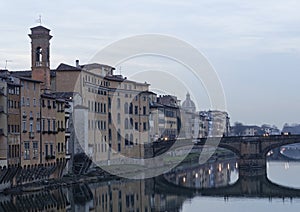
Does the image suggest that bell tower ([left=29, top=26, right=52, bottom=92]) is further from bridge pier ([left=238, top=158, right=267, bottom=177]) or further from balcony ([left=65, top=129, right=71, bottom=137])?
bridge pier ([left=238, top=158, right=267, bottom=177])

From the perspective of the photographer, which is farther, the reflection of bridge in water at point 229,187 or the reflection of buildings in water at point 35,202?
the reflection of bridge in water at point 229,187

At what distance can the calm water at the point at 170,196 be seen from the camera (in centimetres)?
3491

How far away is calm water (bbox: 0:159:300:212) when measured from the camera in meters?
34.9

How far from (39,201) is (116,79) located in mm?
27600

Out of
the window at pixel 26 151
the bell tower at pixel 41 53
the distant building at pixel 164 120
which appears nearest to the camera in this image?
the window at pixel 26 151

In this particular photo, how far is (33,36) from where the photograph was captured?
49812 millimetres

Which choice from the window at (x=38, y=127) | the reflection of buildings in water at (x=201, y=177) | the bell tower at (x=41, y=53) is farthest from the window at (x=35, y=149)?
the reflection of buildings in water at (x=201, y=177)

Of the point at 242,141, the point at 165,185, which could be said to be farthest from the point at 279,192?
the point at 242,141

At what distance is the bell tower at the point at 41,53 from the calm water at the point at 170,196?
1030 cm

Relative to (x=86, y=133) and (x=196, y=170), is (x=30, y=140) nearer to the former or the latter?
(x=86, y=133)

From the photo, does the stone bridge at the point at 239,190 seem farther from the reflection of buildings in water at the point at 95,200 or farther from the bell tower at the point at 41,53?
the bell tower at the point at 41,53

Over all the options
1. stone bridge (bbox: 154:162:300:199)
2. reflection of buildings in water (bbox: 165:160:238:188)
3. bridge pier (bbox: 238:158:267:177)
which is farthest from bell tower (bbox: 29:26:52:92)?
bridge pier (bbox: 238:158:267:177)

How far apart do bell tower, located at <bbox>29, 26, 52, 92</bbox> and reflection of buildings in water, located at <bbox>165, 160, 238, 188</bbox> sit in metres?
13.8

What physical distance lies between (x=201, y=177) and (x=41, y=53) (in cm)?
1927
